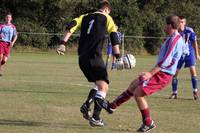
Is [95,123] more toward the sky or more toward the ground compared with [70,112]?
more toward the sky

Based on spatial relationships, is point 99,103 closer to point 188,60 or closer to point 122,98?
point 122,98

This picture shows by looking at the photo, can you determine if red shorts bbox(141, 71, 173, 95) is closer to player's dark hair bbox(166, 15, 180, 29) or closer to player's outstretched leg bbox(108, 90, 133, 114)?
player's outstretched leg bbox(108, 90, 133, 114)

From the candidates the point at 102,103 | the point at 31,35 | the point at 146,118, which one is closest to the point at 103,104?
the point at 102,103

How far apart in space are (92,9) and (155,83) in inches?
1362

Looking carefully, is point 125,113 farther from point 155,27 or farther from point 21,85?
point 155,27

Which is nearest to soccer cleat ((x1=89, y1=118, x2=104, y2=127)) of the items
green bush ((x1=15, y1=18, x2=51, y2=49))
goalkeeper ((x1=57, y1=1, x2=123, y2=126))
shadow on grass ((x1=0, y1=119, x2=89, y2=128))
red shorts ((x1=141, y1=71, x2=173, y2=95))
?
goalkeeper ((x1=57, y1=1, x2=123, y2=126))

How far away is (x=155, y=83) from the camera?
27.1 ft

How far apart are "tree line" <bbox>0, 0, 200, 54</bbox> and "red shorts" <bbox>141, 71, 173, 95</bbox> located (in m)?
35.3

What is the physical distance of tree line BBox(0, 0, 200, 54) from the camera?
4397 cm

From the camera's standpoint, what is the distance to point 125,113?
10203 millimetres

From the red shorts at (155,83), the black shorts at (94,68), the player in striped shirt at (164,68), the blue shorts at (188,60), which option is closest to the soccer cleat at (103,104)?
the black shorts at (94,68)

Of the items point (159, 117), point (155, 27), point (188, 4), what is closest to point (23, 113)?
point (159, 117)

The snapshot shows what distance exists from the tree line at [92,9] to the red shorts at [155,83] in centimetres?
3529

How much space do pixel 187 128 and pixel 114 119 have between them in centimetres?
140
